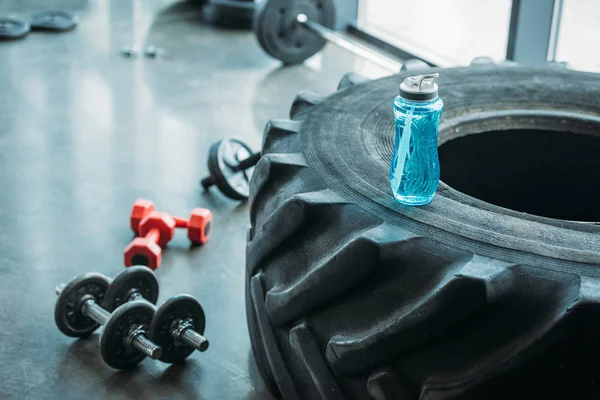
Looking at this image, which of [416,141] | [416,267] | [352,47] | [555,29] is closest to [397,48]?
[352,47]

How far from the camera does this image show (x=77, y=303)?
199 cm

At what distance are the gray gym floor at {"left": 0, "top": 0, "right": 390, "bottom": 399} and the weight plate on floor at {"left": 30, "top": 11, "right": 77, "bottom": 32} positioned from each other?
80mm

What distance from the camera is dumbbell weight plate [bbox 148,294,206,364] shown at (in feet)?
6.09

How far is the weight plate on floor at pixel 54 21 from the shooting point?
4.64 meters

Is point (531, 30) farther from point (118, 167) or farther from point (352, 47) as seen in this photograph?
point (118, 167)

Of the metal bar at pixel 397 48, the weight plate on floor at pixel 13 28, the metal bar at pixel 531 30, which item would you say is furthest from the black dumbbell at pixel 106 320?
the weight plate on floor at pixel 13 28

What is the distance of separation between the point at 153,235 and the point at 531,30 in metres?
1.87

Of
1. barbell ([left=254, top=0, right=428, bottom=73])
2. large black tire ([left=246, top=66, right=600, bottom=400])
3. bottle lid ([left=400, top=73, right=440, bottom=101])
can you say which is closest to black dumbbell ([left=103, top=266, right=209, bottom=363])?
large black tire ([left=246, top=66, right=600, bottom=400])

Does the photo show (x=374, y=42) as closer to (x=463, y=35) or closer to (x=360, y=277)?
(x=463, y=35)

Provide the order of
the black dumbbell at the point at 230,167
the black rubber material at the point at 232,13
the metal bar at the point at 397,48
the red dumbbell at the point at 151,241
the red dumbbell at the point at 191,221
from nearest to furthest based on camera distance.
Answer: the red dumbbell at the point at 151,241
the red dumbbell at the point at 191,221
the black dumbbell at the point at 230,167
the metal bar at the point at 397,48
the black rubber material at the point at 232,13

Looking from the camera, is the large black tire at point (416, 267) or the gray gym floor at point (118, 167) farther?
the gray gym floor at point (118, 167)

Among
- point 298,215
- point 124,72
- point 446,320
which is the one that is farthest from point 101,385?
point 124,72

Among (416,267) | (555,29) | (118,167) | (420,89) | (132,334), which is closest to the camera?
(416,267)

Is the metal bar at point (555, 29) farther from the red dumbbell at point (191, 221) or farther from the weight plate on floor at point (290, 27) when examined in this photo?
the red dumbbell at point (191, 221)
